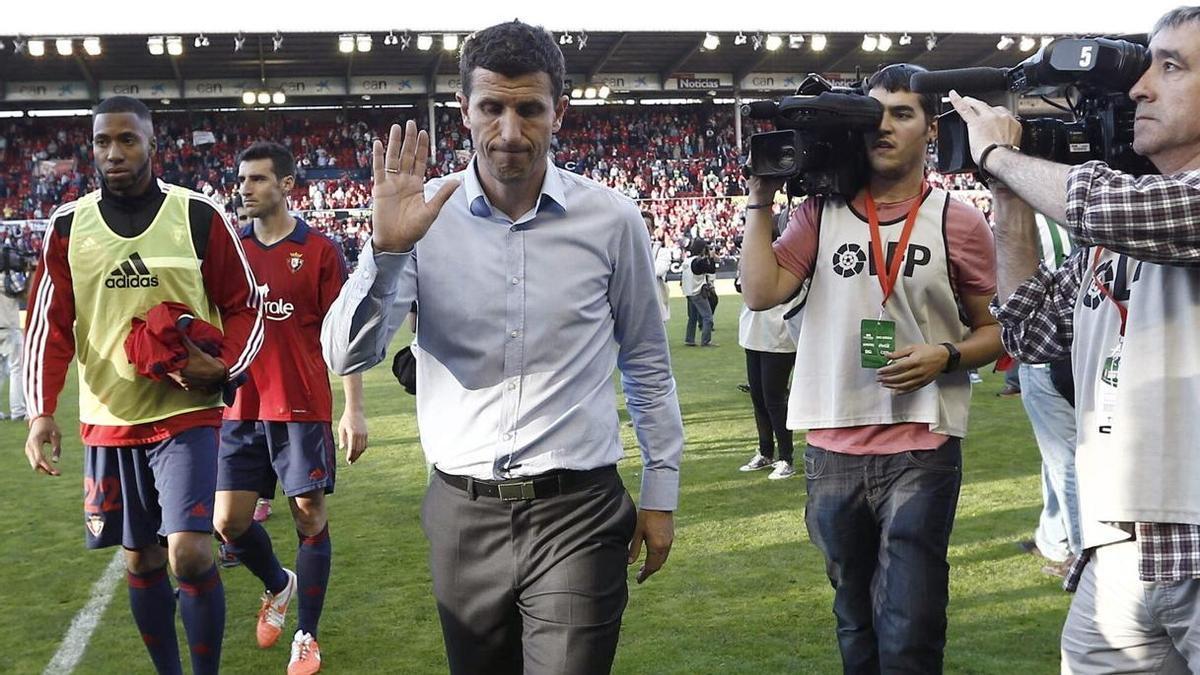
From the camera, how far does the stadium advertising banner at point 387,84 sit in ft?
131

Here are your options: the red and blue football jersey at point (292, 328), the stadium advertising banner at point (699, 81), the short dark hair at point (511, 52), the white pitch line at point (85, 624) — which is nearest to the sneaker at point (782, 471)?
the red and blue football jersey at point (292, 328)

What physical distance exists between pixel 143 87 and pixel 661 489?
39672 millimetres

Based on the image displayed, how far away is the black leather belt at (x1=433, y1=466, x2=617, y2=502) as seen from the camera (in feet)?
9.13

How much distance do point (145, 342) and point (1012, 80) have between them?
2.87 m

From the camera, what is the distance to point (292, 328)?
17.2 ft

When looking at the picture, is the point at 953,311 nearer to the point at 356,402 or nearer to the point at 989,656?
the point at 989,656

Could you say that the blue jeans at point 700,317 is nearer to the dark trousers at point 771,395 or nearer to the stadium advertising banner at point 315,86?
the dark trousers at point 771,395

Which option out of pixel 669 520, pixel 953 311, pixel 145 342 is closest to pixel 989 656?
pixel 953 311

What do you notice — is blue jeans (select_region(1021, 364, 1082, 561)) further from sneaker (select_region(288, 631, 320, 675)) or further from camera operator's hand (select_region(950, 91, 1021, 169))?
sneaker (select_region(288, 631, 320, 675))

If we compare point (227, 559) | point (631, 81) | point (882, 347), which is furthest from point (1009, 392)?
point (631, 81)

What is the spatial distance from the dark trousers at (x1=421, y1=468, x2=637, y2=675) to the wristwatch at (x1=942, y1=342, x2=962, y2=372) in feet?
3.76

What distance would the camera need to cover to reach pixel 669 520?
3.09m

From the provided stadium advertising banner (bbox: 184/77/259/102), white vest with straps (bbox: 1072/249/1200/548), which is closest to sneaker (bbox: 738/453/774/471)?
white vest with straps (bbox: 1072/249/1200/548)

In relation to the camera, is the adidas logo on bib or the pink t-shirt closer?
the pink t-shirt
